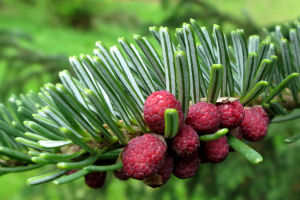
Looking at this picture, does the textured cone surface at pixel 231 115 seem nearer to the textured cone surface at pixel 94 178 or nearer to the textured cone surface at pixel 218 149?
the textured cone surface at pixel 218 149

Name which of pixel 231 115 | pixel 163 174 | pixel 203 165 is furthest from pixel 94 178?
pixel 203 165

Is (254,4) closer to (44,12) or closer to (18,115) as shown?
(18,115)

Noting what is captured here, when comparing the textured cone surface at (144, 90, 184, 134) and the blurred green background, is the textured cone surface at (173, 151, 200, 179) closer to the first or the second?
the textured cone surface at (144, 90, 184, 134)

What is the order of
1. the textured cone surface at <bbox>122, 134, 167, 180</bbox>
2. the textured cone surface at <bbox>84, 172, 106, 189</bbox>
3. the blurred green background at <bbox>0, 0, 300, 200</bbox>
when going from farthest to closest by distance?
the blurred green background at <bbox>0, 0, 300, 200</bbox>, the textured cone surface at <bbox>84, 172, 106, 189</bbox>, the textured cone surface at <bbox>122, 134, 167, 180</bbox>

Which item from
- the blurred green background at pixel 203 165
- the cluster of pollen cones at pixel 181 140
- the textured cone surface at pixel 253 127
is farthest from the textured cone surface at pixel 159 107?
the blurred green background at pixel 203 165

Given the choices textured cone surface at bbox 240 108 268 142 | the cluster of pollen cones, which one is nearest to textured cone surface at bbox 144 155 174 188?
the cluster of pollen cones

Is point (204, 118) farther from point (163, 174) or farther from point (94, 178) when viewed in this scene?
point (94, 178)
